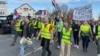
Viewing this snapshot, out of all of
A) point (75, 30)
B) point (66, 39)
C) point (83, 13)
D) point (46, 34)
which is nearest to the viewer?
point (66, 39)

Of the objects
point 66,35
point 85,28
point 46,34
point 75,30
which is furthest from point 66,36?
point 75,30

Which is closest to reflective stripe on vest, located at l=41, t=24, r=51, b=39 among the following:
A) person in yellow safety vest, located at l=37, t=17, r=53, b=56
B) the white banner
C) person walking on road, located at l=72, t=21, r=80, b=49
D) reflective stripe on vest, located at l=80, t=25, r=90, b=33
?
person in yellow safety vest, located at l=37, t=17, r=53, b=56

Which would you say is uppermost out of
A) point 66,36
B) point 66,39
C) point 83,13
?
point 83,13

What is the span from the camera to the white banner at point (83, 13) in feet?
59.9

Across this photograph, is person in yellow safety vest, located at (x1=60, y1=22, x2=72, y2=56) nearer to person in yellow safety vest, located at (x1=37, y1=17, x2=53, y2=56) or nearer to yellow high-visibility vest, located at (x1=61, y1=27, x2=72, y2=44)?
yellow high-visibility vest, located at (x1=61, y1=27, x2=72, y2=44)

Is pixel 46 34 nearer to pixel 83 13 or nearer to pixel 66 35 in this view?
pixel 66 35

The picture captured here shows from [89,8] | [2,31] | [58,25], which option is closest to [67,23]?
[89,8]

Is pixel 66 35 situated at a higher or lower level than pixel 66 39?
higher

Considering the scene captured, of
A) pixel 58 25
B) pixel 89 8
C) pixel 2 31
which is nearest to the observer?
pixel 89 8

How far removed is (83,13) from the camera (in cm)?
1877

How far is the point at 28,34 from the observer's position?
15.7m

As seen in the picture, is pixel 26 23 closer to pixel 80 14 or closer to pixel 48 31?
pixel 48 31

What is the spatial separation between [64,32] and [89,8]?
516cm

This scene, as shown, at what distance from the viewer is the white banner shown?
18.3 m
